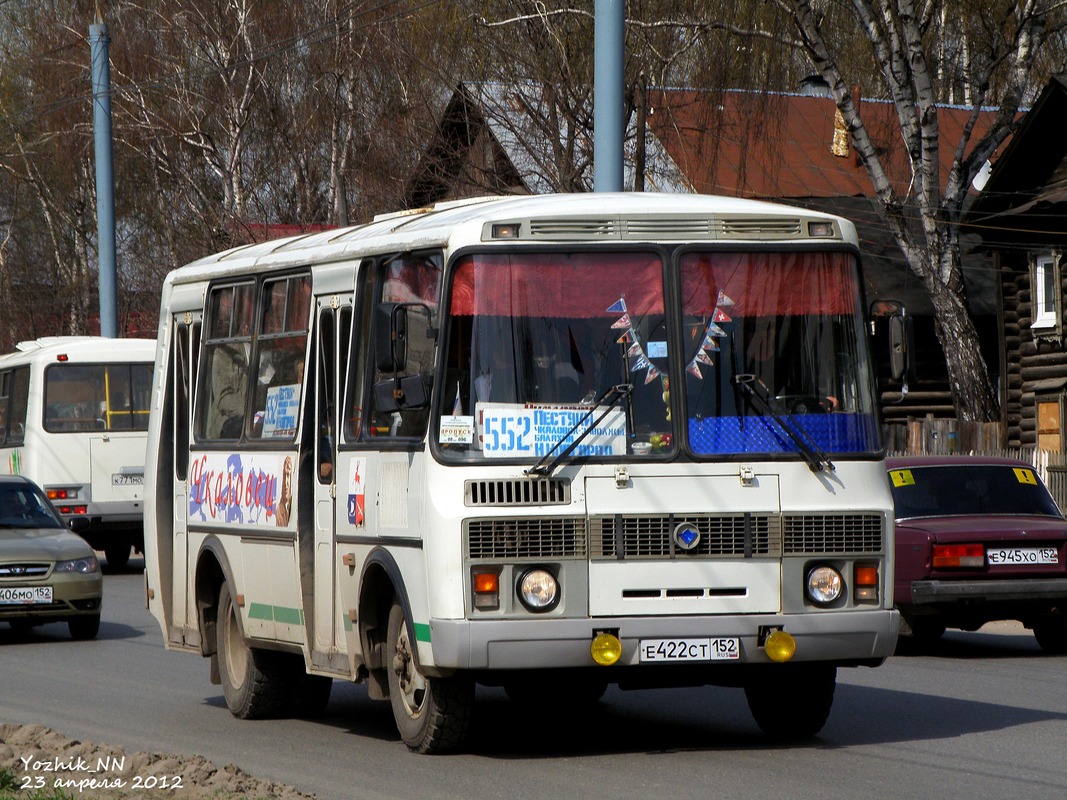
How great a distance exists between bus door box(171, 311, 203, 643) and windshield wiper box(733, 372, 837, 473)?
458cm

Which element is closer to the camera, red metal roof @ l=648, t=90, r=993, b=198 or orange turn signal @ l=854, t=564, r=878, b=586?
orange turn signal @ l=854, t=564, r=878, b=586

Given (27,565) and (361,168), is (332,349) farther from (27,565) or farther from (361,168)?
(361,168)

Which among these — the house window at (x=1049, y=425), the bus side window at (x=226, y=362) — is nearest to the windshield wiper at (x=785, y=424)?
the bus side window at (x=226, y=362)

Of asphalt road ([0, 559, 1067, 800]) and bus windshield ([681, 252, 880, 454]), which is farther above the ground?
bus windshield ([681, 252, 880, 454])

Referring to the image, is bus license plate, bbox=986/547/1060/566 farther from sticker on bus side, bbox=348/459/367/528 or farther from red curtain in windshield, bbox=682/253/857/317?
sticker on bus side, bbox=348/459/367/528

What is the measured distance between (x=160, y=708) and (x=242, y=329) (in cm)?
248

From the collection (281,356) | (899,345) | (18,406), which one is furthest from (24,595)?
(18,406)

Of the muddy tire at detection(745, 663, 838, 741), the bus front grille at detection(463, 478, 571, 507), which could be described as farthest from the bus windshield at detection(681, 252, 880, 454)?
the muddy tire at detection(745, 663, 838, 741)

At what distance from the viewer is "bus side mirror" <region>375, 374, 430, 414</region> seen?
8.95 metres

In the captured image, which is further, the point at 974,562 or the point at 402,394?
the point at 974,562

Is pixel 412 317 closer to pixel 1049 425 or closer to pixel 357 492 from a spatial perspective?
pixel 357 492

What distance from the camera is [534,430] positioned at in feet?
29.2

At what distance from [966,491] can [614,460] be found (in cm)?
696

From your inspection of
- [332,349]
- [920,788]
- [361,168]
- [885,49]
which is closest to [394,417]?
[332,349]
